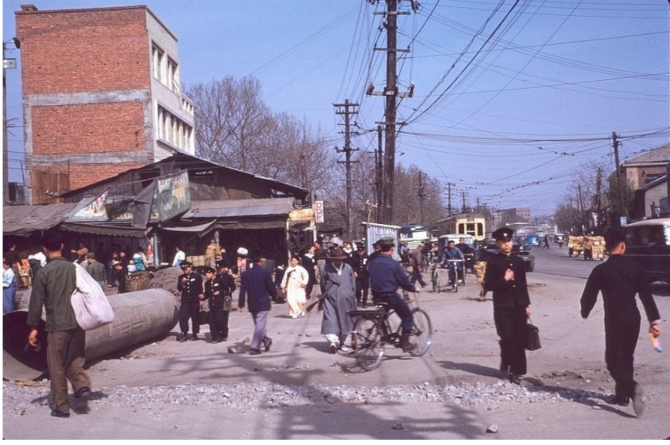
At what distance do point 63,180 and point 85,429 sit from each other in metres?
30.8

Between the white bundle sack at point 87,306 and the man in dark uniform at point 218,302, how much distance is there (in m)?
5.80

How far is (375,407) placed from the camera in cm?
745

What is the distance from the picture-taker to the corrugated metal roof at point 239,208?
29.9 m

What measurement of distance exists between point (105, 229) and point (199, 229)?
4618 mm

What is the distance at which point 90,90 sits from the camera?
37.3 metres

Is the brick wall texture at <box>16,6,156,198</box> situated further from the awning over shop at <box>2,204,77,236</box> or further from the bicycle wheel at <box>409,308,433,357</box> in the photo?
the bicycle wheel at <box>409,308,433,357</box>

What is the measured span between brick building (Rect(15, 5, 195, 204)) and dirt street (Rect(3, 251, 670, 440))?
1064 inches

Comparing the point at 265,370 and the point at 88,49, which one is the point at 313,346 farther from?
the point at 88,49

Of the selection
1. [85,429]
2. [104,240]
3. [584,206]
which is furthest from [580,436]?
[584,206]

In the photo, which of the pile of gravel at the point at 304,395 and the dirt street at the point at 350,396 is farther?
the pile of gravel at the point at 304,395

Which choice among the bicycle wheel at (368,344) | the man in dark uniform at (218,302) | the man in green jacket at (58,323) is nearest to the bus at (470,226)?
the man in dark uniform at (218,302)

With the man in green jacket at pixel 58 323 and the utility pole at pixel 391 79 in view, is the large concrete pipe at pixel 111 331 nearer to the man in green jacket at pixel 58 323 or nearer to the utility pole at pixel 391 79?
the man in green jacket at pixel 58 323

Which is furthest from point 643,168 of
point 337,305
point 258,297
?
point 258,297

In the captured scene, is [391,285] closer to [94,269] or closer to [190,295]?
[190,295]
